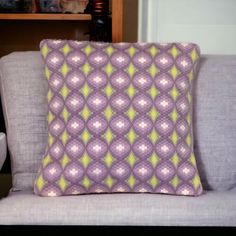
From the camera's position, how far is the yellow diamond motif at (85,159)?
1285mm

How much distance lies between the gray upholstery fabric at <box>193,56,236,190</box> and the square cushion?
9cm

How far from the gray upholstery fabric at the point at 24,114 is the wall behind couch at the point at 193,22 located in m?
0.98

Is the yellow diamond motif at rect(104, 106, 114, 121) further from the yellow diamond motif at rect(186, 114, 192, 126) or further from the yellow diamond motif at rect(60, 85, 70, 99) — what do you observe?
the yellow diamond motif at rect(186, 114, 192, 126)

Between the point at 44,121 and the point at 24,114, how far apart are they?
0.22ft

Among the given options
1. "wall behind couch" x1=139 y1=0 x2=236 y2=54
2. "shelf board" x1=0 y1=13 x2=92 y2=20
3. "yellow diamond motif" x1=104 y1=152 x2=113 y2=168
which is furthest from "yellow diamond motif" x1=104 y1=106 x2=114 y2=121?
"wall behind couch" x1=139 y1=0 x2=236 y2=54

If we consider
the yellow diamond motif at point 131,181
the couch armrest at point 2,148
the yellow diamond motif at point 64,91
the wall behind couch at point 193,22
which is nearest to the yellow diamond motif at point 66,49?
the yellow diamond motif at point 64,91

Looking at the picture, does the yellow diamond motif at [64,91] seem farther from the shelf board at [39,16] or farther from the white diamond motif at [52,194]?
the shelf board at [39,16]

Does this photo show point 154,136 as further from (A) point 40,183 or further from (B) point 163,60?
(A) point 40,183

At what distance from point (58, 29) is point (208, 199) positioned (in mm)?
1339

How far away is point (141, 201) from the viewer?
1200 millimetres
